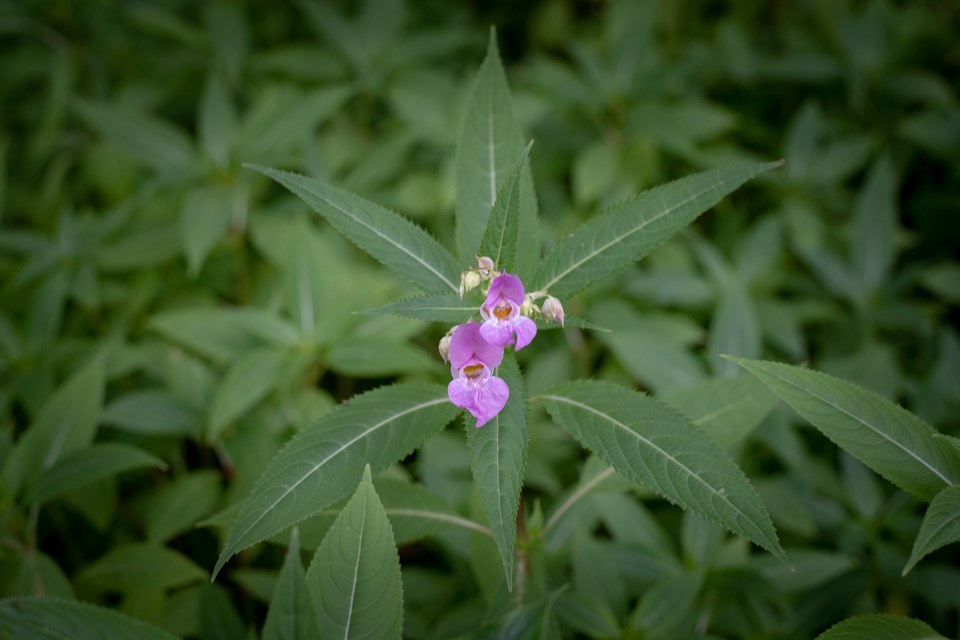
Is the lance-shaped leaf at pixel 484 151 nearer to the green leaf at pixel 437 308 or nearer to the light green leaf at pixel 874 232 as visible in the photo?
the green leaf at pixel 437 308

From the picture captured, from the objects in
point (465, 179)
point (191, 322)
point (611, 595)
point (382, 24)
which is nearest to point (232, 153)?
point (191, 322)

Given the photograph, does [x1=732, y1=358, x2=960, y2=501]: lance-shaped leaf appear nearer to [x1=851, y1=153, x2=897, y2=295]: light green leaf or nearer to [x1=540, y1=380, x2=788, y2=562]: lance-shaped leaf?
[x1=540, y1=380, x2=788, y2=562]: lance-shaped leaf

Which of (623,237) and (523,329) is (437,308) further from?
(623,237)

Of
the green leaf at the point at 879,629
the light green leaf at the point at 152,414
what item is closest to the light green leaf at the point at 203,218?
the light green leaf at the point at 152,414

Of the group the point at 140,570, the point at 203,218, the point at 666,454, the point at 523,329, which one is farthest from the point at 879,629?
the point at 203,218

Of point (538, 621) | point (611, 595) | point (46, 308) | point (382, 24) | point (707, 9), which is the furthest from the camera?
point (707, 9)

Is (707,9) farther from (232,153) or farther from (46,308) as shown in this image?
(46,308)
